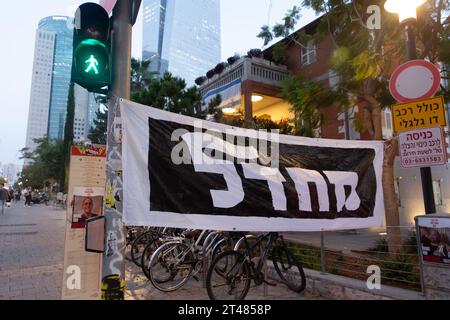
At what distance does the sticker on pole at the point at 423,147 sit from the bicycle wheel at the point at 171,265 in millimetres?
3771

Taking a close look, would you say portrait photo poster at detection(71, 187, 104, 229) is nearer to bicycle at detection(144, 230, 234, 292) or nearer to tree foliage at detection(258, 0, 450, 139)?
bicycle at detection(144, 230, 234, 292)

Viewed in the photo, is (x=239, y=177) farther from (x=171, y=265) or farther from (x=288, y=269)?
(x=171, y=265)

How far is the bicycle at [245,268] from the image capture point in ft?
16.3

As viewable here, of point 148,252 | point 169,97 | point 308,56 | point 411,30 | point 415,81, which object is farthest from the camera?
point 308,56

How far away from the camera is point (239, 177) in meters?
4.49

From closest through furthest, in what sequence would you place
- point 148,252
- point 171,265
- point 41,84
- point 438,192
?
point 171,265 < point 148,252 < point 438,192 < point 41,84

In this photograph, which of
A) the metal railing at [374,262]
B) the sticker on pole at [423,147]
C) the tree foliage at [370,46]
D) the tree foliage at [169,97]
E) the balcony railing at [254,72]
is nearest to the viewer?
the sticker on pole at [423,147]

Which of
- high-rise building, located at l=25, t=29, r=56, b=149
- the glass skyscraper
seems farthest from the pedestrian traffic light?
high-rise building, located at l=25, t=29, r=56, b=149

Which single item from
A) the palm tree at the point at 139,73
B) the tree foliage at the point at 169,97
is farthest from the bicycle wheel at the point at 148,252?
the palm tree at the point at 139,73

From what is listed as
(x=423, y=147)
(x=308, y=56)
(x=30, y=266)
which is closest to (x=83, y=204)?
(x=30, y=266)

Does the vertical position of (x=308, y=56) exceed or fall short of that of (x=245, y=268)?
it exceeds it

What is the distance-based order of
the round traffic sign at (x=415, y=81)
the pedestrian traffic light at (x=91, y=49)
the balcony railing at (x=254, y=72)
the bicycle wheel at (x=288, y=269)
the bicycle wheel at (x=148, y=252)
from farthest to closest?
the balcony railing at (x=254, y=72) < the bicycle wheel at (x=148, y=252) < the bicycle wheel at (x=288, y=269) < the round traffic sign at (x=415, y=81) < the pedestrian traffic light at (x=91, y=49)

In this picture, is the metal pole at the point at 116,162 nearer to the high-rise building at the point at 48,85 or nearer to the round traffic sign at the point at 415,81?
the round traffic sign at the point at 415,81

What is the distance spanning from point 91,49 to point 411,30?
14.9ft
